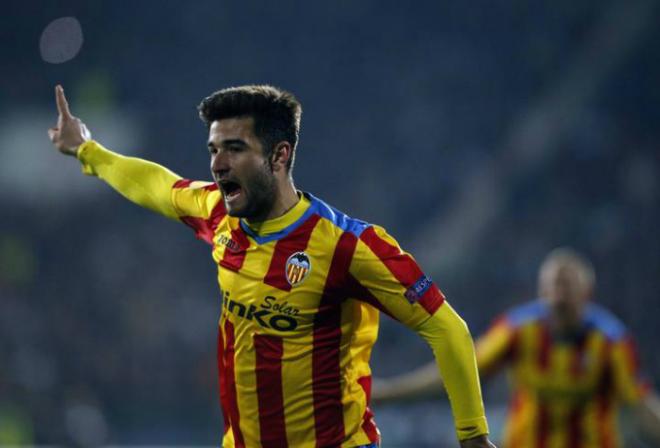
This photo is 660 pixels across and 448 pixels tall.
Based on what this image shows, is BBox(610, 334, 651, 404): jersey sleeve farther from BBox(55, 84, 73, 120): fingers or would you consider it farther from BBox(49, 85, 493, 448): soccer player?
BBox(55, 84, 73, 120): fingers

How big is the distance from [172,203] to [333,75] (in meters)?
14.3

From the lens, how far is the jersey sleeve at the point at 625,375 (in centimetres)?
518

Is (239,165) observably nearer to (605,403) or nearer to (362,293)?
(362,293)

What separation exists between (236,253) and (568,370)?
8.23 ft

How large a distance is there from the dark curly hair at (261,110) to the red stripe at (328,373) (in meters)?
0.52

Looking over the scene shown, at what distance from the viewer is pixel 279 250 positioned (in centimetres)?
322

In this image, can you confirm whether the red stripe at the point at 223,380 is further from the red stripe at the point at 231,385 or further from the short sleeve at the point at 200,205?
the short sleeve at the point at 200,205

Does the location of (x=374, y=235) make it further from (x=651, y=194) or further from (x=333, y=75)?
(x=333, y=75)

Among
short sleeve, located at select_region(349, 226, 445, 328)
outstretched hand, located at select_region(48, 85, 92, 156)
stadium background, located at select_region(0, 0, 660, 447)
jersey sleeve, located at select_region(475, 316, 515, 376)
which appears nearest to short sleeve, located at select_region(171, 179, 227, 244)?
outstretched hand, located at select_region(48, 85, 92, 156)

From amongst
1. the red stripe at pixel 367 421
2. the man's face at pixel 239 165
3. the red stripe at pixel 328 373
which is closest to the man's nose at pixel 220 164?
the man's face at pixel 239 165

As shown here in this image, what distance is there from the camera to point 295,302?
3.17 metres

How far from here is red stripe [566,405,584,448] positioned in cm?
523

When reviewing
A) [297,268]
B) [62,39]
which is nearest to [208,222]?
[297,268]

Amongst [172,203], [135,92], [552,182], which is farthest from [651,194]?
[172,203]
